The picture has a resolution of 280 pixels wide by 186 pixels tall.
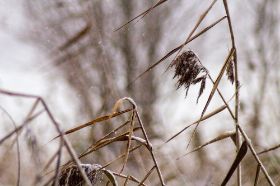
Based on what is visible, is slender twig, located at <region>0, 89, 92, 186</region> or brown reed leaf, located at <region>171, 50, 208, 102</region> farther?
brown reed leaf, located at <region>171, 50, 208, 102</region>

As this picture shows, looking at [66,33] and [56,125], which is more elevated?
[66,33]

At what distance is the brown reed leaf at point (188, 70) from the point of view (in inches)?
31.8

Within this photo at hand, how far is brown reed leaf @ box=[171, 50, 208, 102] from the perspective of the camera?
808mm

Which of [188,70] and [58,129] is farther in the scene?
[188,70]

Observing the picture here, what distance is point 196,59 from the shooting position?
2.69ft

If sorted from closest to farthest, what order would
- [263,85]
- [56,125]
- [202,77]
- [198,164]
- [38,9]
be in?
[56,125] < [202,77] < [198,164] < [263,85] < [38,9]

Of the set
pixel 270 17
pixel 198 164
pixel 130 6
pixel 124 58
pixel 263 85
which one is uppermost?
pixel 130 6

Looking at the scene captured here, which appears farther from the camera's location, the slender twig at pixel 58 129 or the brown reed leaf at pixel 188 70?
the brown reed leaf at pixel 188 70

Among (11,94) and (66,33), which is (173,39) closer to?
(66,33)

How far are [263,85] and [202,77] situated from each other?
547cm

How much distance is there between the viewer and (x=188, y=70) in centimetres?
81

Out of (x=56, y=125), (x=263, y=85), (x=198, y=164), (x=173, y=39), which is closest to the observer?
(x=56, y=125)

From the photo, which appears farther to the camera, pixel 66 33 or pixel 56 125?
pixel 66 33

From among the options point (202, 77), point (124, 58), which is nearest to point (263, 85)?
point (124, 58)
